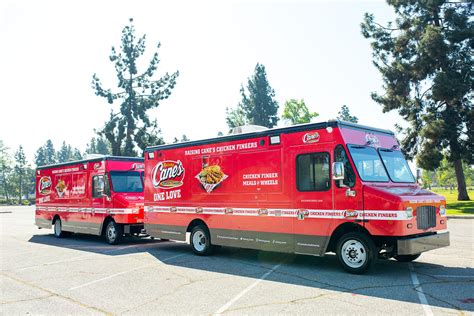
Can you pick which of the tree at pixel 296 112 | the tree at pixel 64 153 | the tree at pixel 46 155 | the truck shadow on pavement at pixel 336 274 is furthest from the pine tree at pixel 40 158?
the truck shadow on pavement at pixel 336 274

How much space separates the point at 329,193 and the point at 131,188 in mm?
8646

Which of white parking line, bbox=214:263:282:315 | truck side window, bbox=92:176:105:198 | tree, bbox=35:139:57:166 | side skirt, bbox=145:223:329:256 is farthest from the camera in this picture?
tree, bbox=35:139:57:166

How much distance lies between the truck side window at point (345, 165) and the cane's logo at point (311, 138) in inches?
22.7

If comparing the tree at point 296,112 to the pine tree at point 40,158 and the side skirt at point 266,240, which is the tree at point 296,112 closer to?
the side skirt at point 266,240

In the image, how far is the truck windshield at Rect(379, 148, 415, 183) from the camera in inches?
370

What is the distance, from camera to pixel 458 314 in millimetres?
5730

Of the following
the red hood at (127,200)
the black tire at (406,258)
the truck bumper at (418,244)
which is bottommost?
the black tire at (406,258)

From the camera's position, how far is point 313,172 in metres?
9.29

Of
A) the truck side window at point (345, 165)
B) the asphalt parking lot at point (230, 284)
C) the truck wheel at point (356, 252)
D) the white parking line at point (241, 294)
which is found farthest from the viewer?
the truck side window at point (345, 165)

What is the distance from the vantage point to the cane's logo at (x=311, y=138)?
9.26 metres

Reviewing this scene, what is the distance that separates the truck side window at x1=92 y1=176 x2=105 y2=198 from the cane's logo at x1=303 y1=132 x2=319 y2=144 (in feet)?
28.7

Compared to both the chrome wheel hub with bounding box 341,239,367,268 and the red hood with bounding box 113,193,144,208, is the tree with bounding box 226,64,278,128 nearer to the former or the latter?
the red hood with bounding box 113,193,144,208

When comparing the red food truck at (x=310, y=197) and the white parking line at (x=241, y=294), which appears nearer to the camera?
the white parking line at (x=241, y=294)

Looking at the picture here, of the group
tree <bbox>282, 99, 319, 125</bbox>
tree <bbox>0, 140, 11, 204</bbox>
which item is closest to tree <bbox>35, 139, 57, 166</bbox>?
tree <bbox>0, 140, 11, 204</bbox>
